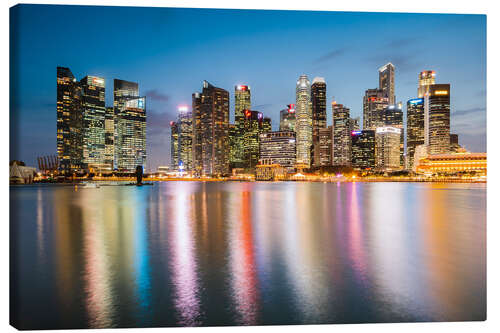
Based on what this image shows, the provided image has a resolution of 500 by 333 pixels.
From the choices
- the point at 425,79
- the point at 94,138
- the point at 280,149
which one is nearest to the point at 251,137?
the point at 280,149

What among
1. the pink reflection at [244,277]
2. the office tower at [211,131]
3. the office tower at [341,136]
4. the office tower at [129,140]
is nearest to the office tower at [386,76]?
the pink reflection at [244,277]

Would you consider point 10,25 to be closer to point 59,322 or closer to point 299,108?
point 59,322

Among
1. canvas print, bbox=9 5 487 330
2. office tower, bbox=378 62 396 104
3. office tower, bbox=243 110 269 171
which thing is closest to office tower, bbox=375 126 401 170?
office tower, bbox=243 110 269 171

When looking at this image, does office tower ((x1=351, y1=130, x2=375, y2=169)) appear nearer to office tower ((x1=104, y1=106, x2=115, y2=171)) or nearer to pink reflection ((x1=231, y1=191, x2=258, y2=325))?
office tower ((x1=104, y1=106, x2=115, y2=171))

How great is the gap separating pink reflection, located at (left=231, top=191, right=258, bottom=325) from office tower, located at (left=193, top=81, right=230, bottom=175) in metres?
93.5

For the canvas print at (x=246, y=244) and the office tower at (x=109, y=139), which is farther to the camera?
the office tower at (x=109, y=139)

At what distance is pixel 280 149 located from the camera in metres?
99.0

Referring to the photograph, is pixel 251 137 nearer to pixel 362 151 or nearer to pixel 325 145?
pixel 325 145

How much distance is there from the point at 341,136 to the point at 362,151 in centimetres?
2147

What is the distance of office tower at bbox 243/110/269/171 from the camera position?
109m

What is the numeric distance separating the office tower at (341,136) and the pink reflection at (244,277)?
10268cm

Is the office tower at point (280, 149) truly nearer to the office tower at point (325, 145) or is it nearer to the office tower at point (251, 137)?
the office tower at point (251, 137)

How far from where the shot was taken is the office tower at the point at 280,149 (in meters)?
97.5

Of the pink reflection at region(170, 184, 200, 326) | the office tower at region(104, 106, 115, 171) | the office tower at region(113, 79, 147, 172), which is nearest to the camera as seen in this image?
the pink reflection at region(170, 184, 200, 326)
